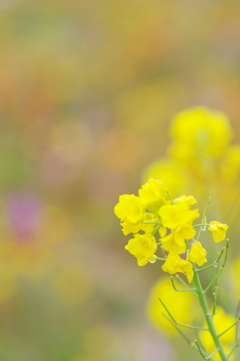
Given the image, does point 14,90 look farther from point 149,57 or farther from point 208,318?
point 208,318

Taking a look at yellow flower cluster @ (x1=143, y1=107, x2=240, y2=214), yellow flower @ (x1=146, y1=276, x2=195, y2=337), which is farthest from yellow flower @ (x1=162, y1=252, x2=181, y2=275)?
yellow flower cluster @ (x1=143, y1=107, x2=240, y2=214)

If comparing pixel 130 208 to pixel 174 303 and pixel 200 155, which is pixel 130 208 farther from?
pixel 200 155

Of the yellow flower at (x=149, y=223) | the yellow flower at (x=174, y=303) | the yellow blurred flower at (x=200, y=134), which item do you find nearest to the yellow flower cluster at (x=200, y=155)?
the yellow blurred flower at (x=200, y=134)

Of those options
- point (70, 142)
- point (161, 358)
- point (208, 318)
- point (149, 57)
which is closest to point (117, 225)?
point (70, 142)

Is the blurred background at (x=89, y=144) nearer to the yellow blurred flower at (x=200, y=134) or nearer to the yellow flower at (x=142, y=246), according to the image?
the yellow blurred flower at (x=200, y=134)

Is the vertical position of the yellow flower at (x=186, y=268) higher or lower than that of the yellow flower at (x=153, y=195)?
lower

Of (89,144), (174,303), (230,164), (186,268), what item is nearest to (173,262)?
(186,268)

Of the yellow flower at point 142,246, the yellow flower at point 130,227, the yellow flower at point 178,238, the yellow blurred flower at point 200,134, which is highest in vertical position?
the yellow blurred flower at point 200,134
